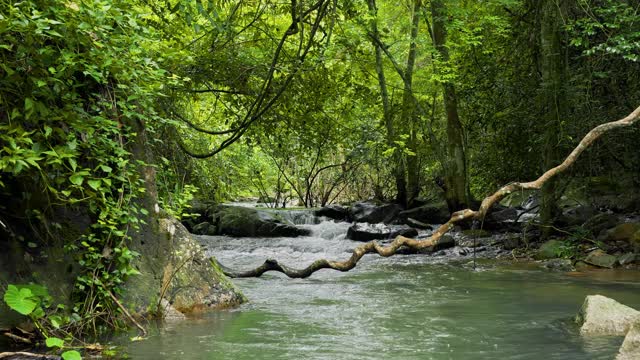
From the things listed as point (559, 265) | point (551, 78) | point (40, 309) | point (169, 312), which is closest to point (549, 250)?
point (559, 265)

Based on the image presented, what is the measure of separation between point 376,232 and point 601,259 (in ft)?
18.8

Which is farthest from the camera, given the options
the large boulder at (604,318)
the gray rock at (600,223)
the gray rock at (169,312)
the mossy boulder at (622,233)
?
the gray rock at (600,223)

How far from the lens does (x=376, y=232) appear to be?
14.8 meters

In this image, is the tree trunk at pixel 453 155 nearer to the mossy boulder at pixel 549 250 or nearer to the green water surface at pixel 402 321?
the mossy boulder at pixel 549 250

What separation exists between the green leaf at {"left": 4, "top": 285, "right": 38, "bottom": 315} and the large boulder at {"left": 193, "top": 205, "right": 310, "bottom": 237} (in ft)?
40.9

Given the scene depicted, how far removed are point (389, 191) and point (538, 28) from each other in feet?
37.5

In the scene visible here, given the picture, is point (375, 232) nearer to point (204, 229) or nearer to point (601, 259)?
point (204, 229)

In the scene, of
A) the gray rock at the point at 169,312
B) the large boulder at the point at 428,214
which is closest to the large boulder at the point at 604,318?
the gray rock at the point at 169,312

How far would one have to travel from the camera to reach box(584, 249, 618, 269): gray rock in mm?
9961

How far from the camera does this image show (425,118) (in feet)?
49.9

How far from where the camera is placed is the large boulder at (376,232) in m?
14.6

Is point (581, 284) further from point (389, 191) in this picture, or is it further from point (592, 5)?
point (389, 191)

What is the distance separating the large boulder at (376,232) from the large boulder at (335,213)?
3.19 meters

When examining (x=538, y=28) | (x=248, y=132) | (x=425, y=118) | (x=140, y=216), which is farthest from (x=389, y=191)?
(x=140, y=216)
